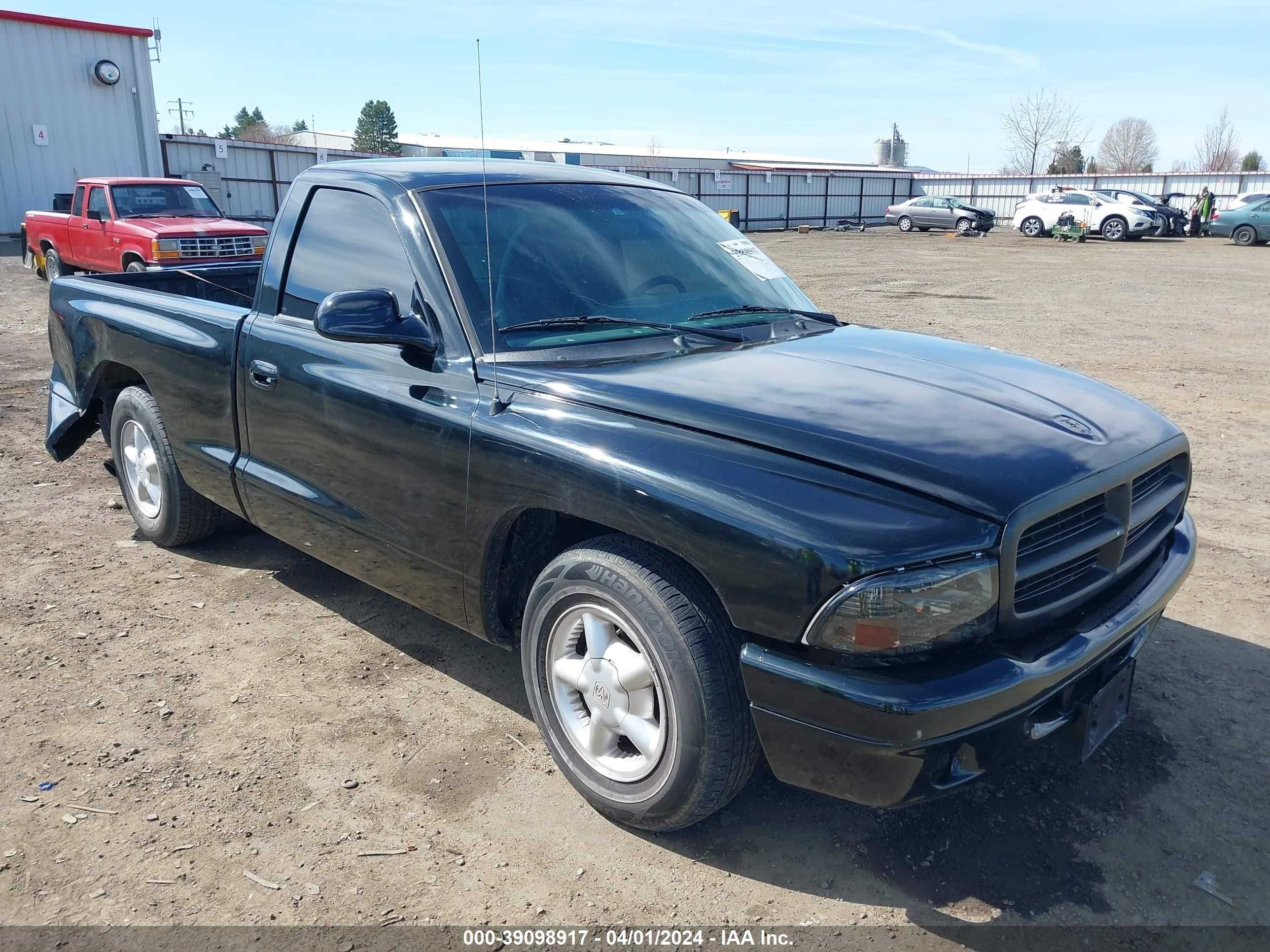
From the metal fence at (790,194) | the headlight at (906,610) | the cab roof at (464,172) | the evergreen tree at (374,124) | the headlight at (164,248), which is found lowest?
the headlight at (906,610)

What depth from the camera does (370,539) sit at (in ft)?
11.3

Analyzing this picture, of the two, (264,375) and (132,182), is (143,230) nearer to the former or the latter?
(132,182)

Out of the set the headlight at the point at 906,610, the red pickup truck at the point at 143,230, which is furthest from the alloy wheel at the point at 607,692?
the red pickup truck at the point at 143,230

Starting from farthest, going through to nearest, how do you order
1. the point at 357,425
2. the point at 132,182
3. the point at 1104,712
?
→ 1. the point at 132,182
2. the point at 357,425
3. the point at 1104,712

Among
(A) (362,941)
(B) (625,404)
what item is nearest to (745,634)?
(B) (625,404)

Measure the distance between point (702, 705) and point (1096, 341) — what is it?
418 inches

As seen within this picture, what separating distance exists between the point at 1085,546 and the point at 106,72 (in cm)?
3044

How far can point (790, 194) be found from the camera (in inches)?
1673

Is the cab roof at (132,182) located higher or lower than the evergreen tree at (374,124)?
lower

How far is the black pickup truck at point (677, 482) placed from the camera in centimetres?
227

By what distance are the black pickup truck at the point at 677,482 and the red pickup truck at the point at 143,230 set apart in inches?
407

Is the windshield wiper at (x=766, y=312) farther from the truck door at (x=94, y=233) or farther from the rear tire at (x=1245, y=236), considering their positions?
the rear tire at (x=1245, y=236)

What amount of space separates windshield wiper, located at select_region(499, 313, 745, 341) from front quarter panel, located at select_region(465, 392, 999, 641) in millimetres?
356

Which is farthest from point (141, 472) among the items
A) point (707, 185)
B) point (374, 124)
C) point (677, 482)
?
point (374, 124)
